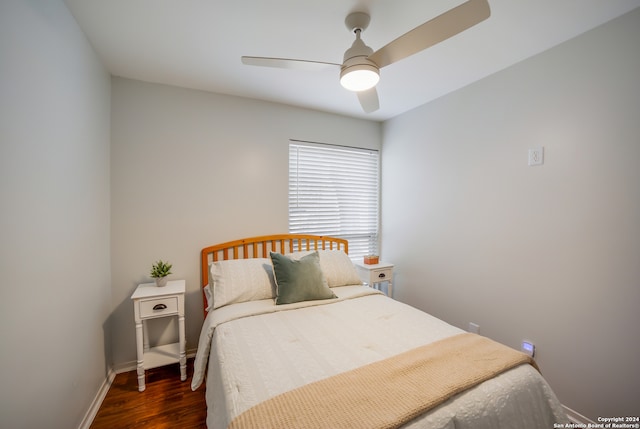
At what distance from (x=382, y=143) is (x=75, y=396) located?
355 cm

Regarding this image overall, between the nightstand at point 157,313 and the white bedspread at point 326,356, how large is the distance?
40 cm

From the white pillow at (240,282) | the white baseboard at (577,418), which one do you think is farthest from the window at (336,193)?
the white baseboard at (577,418)

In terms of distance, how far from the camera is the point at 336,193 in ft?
10.5

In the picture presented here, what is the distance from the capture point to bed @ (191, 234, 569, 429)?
3.22ft

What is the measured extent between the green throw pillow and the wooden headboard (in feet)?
1.98

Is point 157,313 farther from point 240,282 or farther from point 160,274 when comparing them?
point 240,282

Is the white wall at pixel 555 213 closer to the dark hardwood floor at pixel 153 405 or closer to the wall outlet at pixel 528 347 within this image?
the wall outlet at pixel 528 347

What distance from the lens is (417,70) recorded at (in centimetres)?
215

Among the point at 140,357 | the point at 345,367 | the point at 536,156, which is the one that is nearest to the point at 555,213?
the point at 536,156

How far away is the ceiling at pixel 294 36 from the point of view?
148 cm

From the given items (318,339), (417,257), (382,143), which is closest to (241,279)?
(318,339)

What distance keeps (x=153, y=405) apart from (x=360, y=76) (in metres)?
2.58

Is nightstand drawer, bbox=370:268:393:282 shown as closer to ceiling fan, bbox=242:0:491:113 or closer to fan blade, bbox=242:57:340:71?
ceiling fan, bbox=242:0:491:113

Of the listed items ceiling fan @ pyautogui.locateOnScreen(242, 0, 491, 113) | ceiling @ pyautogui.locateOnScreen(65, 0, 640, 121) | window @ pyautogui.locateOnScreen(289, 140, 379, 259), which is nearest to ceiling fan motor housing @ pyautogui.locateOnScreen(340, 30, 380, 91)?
ceiling fan @ pyautogui.locateOnScreen(242, 0, 491, 113)
